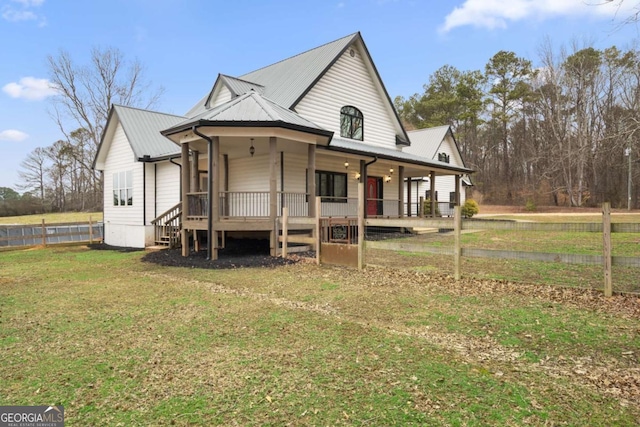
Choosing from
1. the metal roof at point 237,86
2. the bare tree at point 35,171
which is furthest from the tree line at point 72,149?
the metal roof at point 237,86

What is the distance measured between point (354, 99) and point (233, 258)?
9.86 metres

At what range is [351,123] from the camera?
1712cm

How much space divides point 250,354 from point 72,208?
46.1m

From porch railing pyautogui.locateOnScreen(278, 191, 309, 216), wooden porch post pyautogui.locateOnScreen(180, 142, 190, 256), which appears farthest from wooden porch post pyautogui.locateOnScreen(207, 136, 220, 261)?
porch railing pyautogui.locateOnScreen(278, 191, 309, 216)

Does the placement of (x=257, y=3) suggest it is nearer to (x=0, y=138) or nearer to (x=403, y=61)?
Answer: (x=403, y=61)

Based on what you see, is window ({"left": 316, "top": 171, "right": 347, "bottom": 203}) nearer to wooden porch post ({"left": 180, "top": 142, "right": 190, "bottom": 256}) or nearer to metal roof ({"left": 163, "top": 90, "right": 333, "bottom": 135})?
metal roof ({"left": 163, "top": 90, "right": 333, "bottom": 135})

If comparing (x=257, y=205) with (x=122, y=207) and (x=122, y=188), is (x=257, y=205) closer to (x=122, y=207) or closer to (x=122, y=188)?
(x=122, y=207)

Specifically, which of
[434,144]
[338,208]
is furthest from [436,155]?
[338,208]

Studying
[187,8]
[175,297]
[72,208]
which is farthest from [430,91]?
[175,297]

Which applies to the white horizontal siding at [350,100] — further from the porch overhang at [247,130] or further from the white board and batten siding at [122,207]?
the white board and batten siding at [122,207]

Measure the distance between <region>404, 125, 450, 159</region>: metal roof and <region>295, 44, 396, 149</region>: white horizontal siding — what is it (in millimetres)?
10231

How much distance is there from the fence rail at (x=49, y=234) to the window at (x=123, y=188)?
193cm

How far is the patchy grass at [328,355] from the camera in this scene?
2.85 meters

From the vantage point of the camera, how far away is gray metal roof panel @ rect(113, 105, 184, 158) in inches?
655
